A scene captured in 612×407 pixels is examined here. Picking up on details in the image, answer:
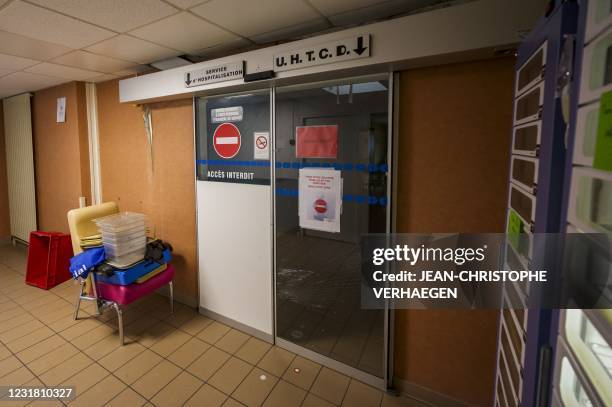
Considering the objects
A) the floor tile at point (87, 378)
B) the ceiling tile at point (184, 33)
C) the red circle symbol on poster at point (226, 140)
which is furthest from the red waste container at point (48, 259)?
the ceiling tile at point (184, 33)

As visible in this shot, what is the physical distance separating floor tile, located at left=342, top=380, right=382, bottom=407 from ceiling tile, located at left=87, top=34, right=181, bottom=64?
326 centimetres

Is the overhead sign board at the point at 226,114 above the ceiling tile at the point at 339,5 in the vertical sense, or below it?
below

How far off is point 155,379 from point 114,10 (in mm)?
2694

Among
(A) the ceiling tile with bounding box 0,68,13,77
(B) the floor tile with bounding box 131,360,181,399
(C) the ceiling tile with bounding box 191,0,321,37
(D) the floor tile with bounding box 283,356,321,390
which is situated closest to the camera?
(C) the ceiling tile with bounding box 191,0,321,37

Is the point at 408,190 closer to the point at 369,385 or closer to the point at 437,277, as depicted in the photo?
the point at 437,277

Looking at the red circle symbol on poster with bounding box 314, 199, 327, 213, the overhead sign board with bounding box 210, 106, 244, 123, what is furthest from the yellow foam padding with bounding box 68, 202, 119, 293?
the red circle symbol on poster with bounding box 314, 199, 327, 213

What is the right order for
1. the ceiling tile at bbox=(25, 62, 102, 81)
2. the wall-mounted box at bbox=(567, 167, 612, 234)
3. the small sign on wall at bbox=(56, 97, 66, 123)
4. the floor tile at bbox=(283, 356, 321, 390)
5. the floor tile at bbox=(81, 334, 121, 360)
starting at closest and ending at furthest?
1. the wall-mounted box at bbox=(567, 167, 612, 234)
2. the floor tile at bbox=(283, 356, 321, 390)
3. the floor tile at bbox=(81, 334, 121, 360)
4. the ceiling tile at bbox=(25, 62, 102, 81)
5. the small sign on wall at bbox=(56, 97, 66, 123)

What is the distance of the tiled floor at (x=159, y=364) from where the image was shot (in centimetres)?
218

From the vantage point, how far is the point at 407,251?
225 cm

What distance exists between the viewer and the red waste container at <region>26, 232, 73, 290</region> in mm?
3637

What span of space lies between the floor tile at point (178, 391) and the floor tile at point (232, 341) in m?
0.40

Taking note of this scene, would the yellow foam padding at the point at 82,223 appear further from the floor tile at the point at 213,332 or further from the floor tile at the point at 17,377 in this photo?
the floor tile at the point at 213,332

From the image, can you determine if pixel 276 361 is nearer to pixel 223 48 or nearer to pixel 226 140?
pixel 226 140

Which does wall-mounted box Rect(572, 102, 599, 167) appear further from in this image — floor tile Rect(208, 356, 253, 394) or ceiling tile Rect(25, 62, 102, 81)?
ceiling tile Rect(25, 62, 102, 81)
